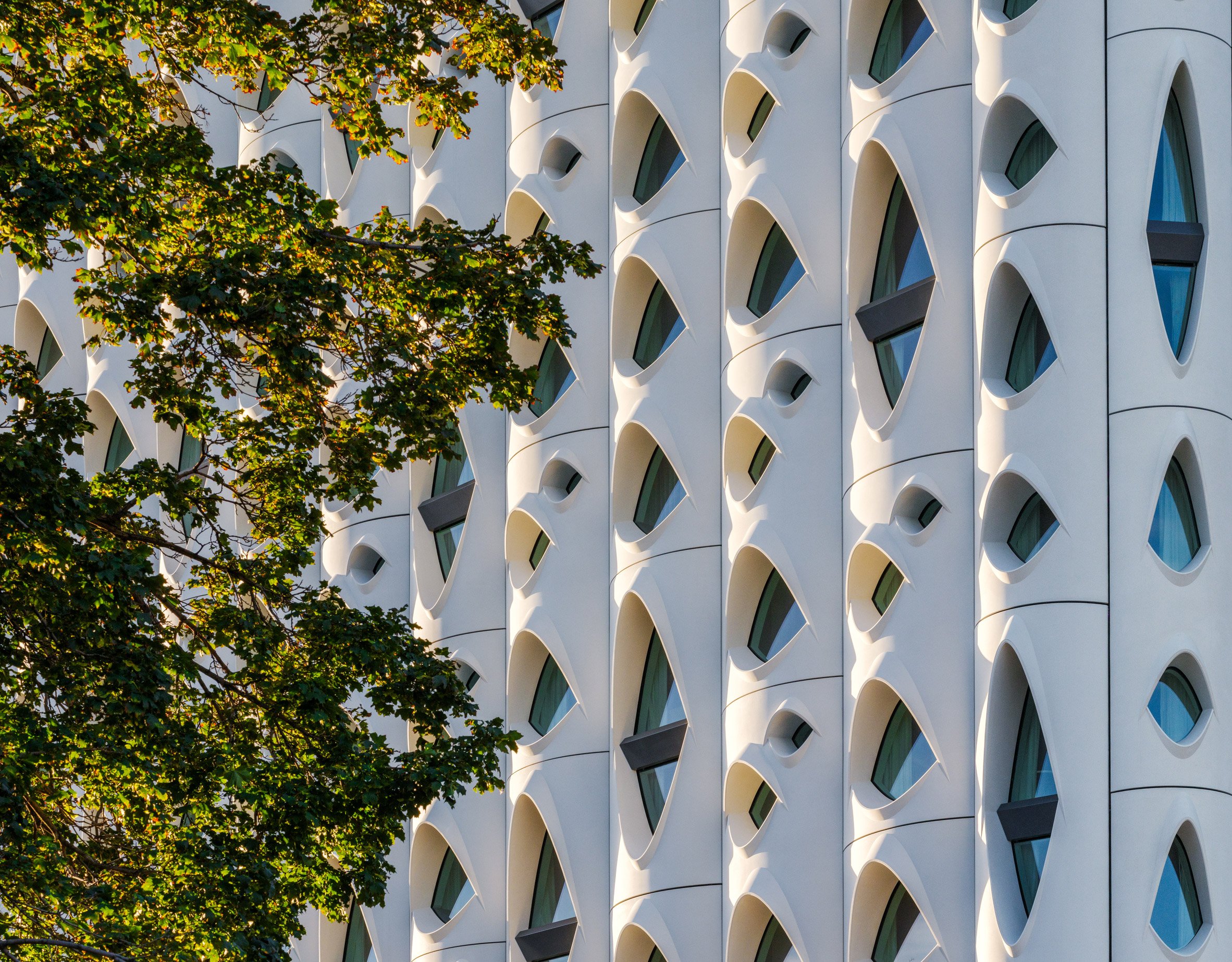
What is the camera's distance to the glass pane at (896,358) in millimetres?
23000

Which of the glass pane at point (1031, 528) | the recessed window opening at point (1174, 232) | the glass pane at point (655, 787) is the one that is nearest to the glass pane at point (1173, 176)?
the recessed window opening at point (1174, 232)

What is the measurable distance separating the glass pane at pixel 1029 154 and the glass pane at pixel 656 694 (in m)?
8.18

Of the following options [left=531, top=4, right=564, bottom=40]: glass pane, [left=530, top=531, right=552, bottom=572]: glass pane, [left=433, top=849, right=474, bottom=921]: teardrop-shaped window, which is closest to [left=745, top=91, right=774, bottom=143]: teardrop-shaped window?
[left=531, top=4, right=564, bottom=40]: glass pane

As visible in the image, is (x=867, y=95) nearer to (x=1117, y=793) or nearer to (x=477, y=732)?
(x=1117, y=793)

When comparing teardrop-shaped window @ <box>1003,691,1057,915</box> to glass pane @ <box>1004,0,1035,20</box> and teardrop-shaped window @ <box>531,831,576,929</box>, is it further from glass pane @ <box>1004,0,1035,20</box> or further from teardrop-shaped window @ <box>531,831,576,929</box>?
teardrop-shaped window @ <box>531,831,576,929</box>

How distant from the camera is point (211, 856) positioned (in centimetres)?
1227

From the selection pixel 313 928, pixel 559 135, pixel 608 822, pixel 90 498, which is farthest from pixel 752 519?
pixel 90 498

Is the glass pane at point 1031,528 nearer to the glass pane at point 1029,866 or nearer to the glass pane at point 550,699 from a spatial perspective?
the glass pane at point 1029,866

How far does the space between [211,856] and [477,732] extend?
79.9 inches

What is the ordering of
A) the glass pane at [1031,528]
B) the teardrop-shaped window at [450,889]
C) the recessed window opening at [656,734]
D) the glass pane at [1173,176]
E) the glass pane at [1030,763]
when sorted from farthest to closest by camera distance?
the teardrop-shaped window at [450,889]
the recessed window opening at [656,734]
the glass pane at [1173,176]
the glass pane at [1031,528]
the glass pane at [1030,763]

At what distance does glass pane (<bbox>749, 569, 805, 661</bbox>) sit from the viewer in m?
24.5

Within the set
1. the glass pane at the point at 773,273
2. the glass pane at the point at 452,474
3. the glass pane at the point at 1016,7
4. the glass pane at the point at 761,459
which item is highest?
the glass pane at the point at 1016,7

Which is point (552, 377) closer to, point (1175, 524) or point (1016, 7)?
point (1016, 7)

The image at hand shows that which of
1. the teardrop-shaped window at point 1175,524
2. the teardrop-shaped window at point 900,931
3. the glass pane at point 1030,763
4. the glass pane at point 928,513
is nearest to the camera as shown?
the glass pane at point 1030,763
